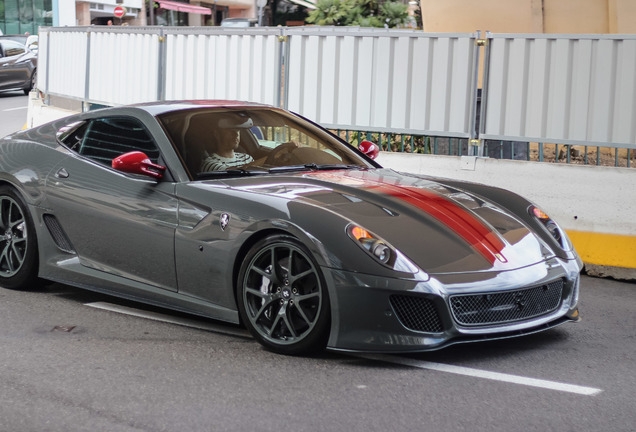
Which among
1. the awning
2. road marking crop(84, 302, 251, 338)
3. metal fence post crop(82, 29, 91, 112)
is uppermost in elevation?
the awning

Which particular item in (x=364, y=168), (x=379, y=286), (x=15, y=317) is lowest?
(x=15, y=317)

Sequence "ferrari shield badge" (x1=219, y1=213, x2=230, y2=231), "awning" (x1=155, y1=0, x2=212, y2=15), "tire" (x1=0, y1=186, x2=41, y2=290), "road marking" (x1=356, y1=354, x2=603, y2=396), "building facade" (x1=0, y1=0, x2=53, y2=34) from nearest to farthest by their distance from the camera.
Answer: "road marking" (x1=356, y1=354, x2=603, y2=396), "ferrari shield badge" (x1=219, y1=213, x2=230, y2=231), "tire" (x1=0, y1=186, x2=41, y2=290), "building facade" (x1=0, y1=0, x2=53, y2=34), "awning" (x1=155, y1=0, x2=212, y2=15)

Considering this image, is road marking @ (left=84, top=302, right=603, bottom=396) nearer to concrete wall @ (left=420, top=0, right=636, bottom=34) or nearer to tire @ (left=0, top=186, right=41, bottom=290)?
tire @ (left=0, top=186, right=41, bottom=290)

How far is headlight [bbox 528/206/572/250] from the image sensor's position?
5805mm

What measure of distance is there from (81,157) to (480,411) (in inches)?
Result: 130

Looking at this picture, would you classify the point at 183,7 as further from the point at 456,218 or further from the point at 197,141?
the point at 456,218

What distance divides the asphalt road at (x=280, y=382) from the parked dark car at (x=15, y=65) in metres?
24.7

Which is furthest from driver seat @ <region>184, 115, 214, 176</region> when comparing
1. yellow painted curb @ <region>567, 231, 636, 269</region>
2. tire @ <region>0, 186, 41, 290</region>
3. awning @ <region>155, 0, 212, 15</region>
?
awning @ <region>155, 0, 212, 15</region>

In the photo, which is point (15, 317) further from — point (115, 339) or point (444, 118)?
point (444, 118)

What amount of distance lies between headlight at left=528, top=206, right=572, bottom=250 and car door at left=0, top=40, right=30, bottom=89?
2554 centimetres

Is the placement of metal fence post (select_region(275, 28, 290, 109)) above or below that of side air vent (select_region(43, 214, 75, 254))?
above

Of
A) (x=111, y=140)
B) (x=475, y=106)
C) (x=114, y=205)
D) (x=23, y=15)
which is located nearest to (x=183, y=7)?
(x=23, y=15)

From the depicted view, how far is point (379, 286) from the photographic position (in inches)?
191

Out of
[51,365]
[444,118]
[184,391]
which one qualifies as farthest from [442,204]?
[444,118]
